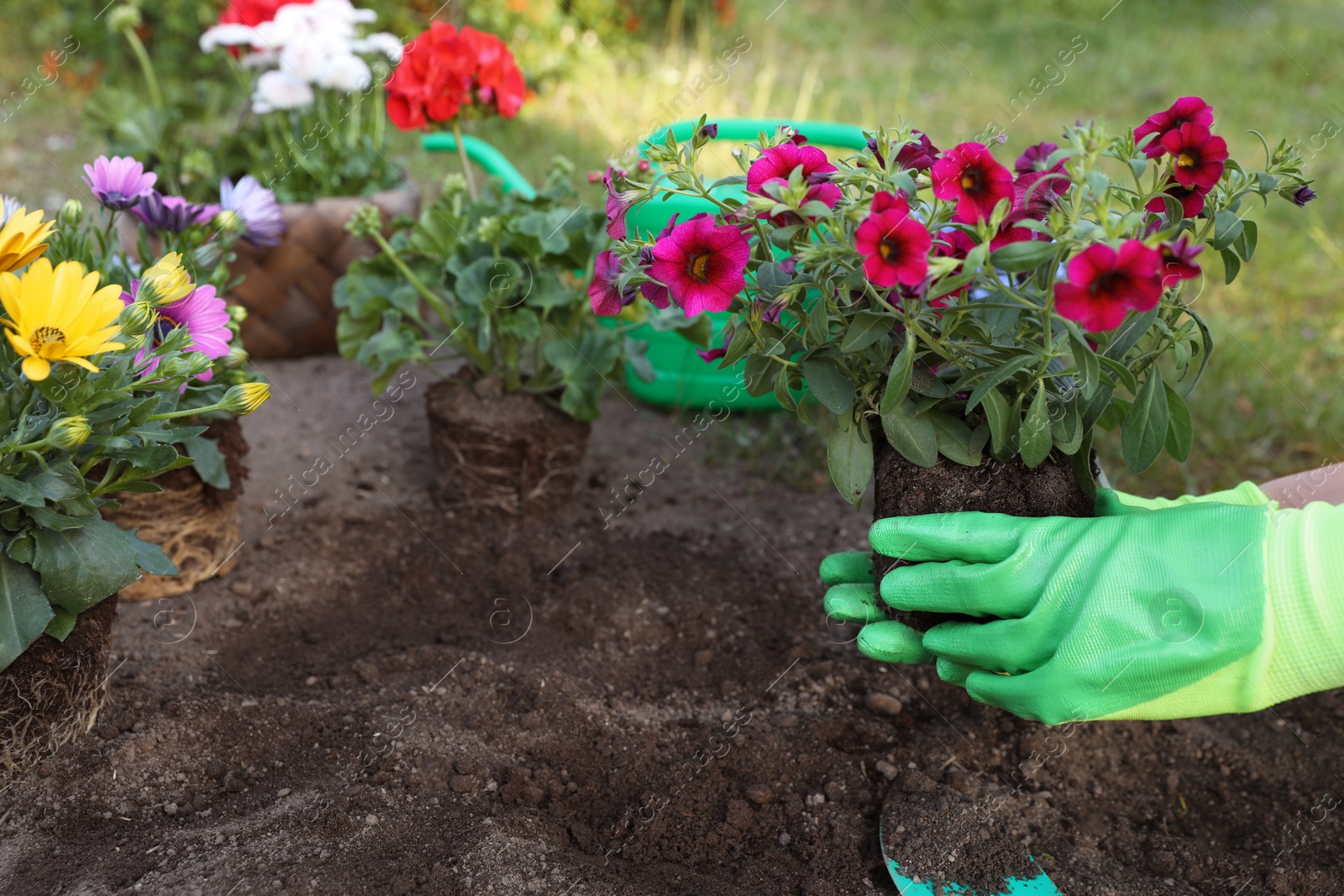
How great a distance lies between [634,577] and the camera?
1950 mm

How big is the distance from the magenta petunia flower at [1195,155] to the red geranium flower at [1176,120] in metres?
0.01

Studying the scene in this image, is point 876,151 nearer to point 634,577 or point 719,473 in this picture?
point 634,577

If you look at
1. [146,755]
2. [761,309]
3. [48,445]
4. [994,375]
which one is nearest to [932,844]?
[994,375]

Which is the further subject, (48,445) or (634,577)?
(634,577)

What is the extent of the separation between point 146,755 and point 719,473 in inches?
53.6

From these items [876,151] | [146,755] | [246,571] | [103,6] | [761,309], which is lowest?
[246,571]

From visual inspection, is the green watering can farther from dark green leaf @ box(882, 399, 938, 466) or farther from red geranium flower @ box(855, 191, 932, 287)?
red geranium flower @ box(855, 191, 932, 287)

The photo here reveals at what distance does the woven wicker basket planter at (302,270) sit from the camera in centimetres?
251

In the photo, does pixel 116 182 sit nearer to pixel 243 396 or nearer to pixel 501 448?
pixel 243 396

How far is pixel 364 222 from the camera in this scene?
1945mm

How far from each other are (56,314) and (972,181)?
3.39 ft

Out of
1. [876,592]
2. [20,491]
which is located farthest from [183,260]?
[876,592]

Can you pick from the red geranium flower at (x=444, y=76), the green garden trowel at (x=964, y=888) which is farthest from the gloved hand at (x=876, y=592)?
the red geranium flower at (x=444, y=76)

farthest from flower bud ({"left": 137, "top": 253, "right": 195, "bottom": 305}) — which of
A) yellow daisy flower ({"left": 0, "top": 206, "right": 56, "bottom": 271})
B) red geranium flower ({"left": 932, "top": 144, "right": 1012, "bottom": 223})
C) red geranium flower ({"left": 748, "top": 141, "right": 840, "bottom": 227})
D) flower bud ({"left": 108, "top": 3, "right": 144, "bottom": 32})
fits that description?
flower bud ({"left": 108, "top": 3, "right": 144, "bottom": 32})
